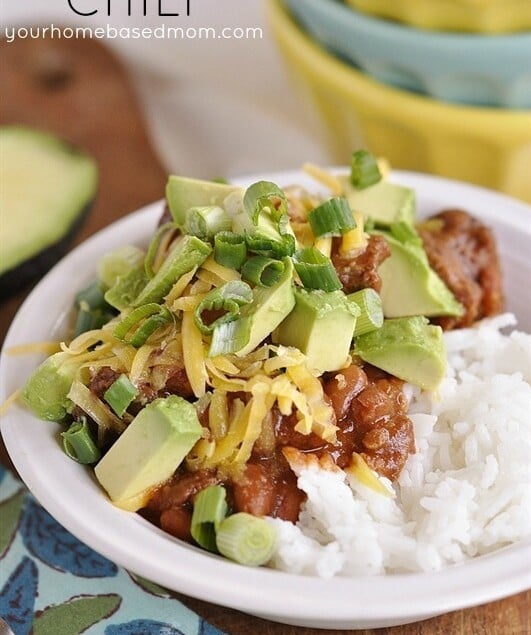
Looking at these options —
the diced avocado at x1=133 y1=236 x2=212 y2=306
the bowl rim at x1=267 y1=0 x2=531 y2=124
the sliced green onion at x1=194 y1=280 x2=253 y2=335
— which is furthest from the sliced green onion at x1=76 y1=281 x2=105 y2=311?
the bowl rim at x1=267 y1=0 x2=531 y2=124

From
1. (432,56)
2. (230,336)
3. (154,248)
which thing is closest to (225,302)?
(230,336)

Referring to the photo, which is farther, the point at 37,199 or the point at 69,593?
the point at 37,199

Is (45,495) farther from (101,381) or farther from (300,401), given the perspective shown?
(300,401)

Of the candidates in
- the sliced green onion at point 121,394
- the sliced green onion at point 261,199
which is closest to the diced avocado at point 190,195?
the sliced green onion at point 261,199

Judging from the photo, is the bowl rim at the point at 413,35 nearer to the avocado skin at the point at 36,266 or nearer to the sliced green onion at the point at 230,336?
the avocado skin at the point at 36,266

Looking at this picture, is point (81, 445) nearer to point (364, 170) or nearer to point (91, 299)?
point (91, 299)

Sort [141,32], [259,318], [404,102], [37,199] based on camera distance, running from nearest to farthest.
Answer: [259,318], [37,199], [404,102], [141,32]

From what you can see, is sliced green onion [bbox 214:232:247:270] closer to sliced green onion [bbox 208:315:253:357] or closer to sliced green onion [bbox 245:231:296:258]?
sliced green onion [bbox 245:231:296:258]
